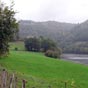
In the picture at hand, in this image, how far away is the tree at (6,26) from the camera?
33094mm

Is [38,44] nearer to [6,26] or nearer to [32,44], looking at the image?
[32,44]

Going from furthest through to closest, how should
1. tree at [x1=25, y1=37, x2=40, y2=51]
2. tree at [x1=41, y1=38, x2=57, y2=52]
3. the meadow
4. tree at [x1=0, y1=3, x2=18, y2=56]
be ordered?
tree at [x1=25, y1=37, x2=40, y2=51] < tree at [x1=41, y1=38, x2=57, y2=52] < tree at [x1=0, y1=3, x2=18, y2=56] < the meadow

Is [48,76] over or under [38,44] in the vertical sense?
under

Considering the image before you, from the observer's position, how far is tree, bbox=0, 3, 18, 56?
3309 cm

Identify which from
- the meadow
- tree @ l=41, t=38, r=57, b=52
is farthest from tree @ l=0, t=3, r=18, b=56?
tree @ l=41, t=38, r=57, b=52

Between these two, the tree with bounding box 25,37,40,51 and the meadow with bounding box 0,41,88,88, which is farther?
the tree with bounding box 25,37,40,51

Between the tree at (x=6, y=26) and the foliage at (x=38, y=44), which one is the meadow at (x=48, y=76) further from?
the foliage at (x=38, y=44)

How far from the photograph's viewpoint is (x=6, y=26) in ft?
110

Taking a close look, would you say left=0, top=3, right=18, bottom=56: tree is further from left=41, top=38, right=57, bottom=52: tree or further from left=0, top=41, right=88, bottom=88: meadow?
left=41, top=38, right=57, bottom=52: tree

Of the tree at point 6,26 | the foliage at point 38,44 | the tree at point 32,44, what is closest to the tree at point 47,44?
the foliage at point 38,44

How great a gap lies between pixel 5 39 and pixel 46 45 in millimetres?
58991

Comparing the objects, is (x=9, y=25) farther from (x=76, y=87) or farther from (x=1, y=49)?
(x=76, y=87)

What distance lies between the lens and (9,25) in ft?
111

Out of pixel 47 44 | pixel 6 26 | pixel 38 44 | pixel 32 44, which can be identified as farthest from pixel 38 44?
pixel 6 26
